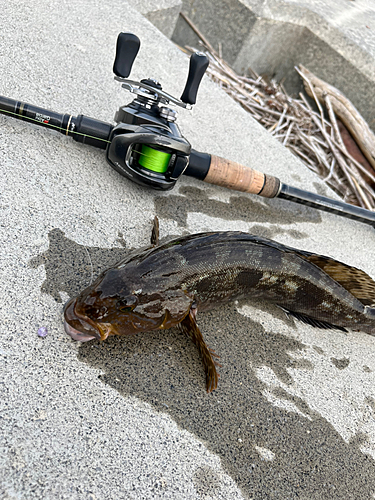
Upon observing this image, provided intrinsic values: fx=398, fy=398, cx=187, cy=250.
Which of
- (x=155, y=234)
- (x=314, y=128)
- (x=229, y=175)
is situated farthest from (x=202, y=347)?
(x=314, y=128)

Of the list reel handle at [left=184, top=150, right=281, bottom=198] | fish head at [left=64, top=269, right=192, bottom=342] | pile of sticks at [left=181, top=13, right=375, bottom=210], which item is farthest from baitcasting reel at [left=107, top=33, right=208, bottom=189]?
pile of sticks at [left=181, top=13, right=375, bottom=210]

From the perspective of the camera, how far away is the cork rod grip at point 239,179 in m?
3.19

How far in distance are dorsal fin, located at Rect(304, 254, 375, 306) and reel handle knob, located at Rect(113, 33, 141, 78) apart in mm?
1839

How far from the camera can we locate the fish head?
1.97 m

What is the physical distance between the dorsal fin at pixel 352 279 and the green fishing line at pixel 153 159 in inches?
49.0

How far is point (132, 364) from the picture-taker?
2.12 metres

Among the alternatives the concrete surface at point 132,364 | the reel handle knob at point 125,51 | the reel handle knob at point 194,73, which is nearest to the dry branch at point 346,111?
the concrete surface at point 132,364

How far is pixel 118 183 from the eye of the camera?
2971 mm

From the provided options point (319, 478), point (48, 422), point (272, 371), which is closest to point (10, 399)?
point (48, 422)

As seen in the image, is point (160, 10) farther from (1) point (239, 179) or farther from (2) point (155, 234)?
(2) point (155, 234)

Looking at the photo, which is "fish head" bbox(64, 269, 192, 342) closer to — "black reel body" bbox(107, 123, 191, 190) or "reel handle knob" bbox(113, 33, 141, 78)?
"black reel body" bbox(107, 123, 191, 190)

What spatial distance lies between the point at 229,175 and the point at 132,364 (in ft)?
5.82

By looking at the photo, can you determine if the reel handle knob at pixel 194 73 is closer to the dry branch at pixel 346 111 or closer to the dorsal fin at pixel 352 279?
the dorsal fin at pixel 352 279

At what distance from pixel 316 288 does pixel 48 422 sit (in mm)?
1807
